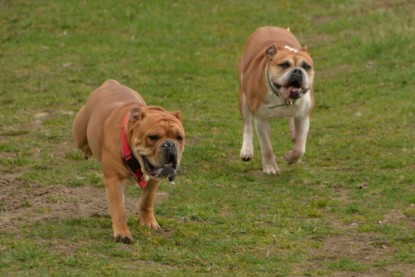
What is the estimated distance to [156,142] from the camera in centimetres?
718

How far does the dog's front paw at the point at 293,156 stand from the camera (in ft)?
34.1

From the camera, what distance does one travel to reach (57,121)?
12227 mm

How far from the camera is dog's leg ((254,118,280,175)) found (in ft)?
34.4

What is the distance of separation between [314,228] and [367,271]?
1.25 m

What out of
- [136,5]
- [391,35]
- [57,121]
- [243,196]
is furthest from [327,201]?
[136,5]

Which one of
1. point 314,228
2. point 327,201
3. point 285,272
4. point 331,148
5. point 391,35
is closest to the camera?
point 285,272

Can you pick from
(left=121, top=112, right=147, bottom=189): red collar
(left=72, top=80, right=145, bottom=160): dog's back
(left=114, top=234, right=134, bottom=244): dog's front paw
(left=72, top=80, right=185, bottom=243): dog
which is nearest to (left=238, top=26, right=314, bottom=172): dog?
(left=72, top=80, right=145, bottom=160): dog's back

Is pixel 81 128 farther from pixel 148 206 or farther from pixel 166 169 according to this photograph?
pixel 166 169

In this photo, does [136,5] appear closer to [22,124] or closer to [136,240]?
[22,124]

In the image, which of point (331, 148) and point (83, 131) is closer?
point (83, 131)

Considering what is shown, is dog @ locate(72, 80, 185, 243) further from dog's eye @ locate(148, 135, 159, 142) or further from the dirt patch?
the dirt patch

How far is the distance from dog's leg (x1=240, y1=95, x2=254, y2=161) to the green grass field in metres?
0.11

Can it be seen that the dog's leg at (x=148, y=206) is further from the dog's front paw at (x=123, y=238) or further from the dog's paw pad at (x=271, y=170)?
the dog's paw pad at (x=271, y=170)

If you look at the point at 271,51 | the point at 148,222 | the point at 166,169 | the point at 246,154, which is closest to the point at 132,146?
the point at 166,169
